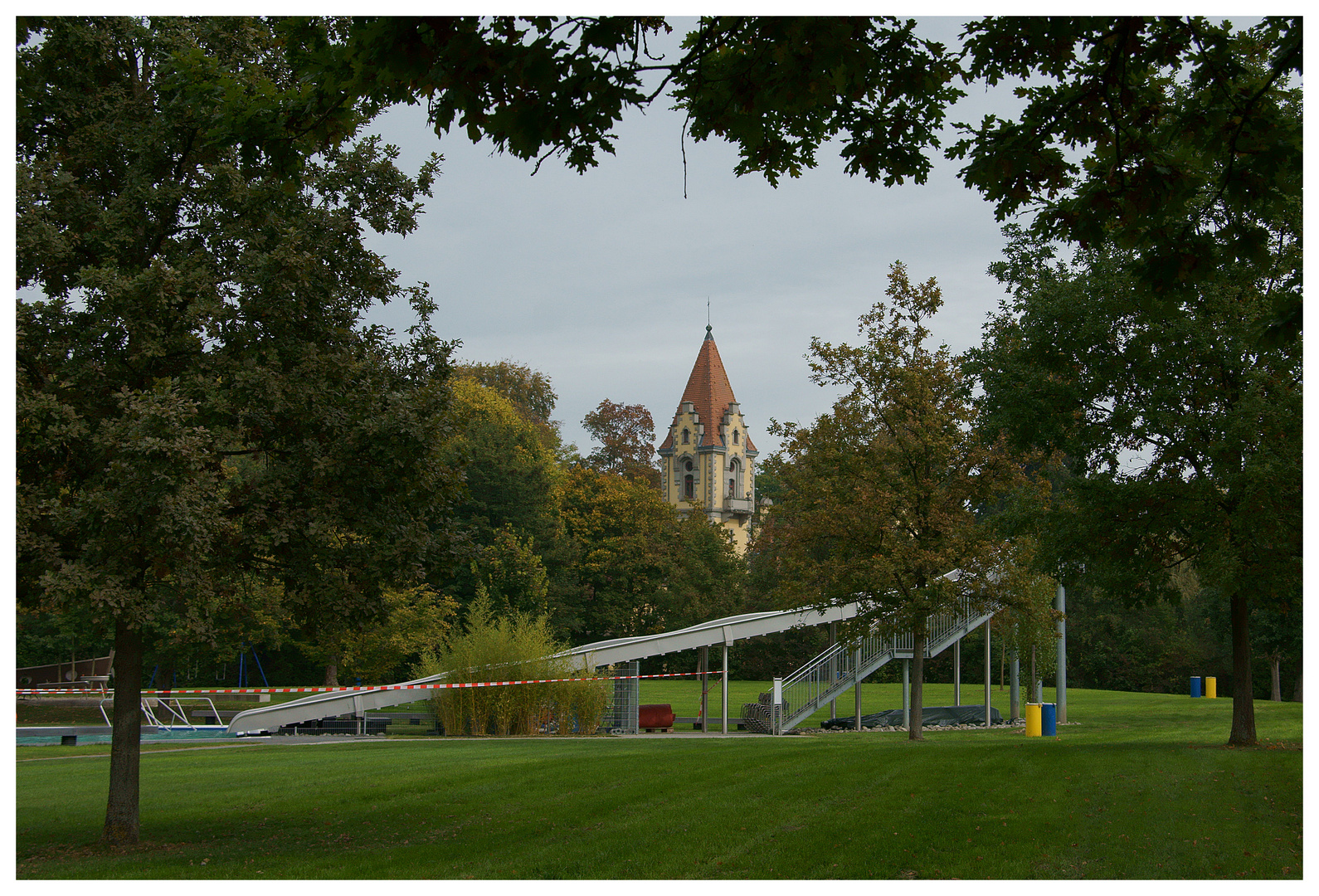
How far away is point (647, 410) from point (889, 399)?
2226 inches

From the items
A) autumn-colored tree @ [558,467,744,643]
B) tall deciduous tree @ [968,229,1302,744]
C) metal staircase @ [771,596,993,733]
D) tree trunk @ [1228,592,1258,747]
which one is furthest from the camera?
autumn-colored tree @ [558,467,744,643]

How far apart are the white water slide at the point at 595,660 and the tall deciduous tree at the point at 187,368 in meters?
14.9

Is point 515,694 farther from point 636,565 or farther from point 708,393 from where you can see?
point 708,393

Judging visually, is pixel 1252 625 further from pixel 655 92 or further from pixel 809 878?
pixel 655 92

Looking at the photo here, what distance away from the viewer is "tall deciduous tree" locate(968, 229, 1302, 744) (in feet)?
50.1

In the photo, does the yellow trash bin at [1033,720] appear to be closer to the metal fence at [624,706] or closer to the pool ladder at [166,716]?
the metal fence at [624,706]

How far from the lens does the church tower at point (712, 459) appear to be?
3420 inches

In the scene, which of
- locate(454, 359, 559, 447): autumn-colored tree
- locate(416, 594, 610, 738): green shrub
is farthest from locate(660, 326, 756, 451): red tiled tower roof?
locate(416, 594, 610, 738): green shrub

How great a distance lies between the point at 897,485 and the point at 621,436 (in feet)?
182

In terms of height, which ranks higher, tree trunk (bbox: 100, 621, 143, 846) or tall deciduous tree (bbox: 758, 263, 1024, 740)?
tall deciduous tree (bbox: 758, 263, 1024, 740)

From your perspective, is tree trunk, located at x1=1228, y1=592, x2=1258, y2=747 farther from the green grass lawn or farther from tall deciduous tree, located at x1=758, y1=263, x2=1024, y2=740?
tall deciduous tree, located at x1=758, y1=263, x2=1024, y2=740

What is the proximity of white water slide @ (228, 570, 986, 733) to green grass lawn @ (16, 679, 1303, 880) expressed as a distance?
20.6ft

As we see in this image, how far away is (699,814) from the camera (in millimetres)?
10711

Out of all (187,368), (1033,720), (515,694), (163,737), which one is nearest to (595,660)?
(515,694)
